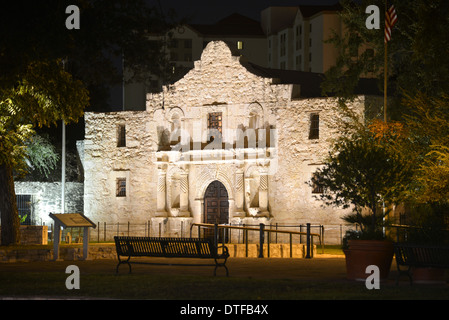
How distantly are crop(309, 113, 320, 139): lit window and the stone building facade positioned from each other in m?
0.04

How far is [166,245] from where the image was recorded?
19.4 metres

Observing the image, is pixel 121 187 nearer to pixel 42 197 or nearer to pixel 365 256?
pixel 42 197

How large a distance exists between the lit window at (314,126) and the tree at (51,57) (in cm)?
1524

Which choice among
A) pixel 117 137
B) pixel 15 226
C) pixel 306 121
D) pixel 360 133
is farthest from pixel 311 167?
pixel 15 226

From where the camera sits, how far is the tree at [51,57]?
2022cm

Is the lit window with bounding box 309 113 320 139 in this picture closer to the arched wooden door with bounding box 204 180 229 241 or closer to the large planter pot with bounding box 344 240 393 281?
the arched wooden door with bounding box 204 180 229 241

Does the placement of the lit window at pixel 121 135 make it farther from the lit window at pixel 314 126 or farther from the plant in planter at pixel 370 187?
the plant in planter at pixel 370 187

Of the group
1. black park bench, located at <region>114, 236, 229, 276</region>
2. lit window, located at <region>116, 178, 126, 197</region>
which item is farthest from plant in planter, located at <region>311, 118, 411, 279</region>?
lit window, located at <region>116, 178, 126, 197</region>

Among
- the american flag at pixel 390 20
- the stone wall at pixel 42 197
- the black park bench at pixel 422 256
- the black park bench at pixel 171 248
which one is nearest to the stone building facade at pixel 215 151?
the stone wall at pixel 42 197

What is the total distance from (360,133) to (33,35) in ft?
57.8

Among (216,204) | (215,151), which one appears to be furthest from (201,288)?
(216,204)

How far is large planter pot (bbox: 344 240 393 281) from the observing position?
17.7 m

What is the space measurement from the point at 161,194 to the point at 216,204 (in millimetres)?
2705
